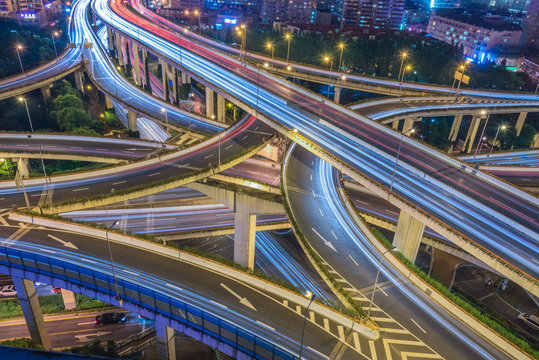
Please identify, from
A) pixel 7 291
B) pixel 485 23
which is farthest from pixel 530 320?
pixel 485 23

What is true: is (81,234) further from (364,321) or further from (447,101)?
(447,101)

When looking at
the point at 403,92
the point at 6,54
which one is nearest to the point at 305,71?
the point at 403,92

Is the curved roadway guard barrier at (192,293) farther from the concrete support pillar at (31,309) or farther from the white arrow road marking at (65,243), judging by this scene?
the concrete support pillar at (31,309)

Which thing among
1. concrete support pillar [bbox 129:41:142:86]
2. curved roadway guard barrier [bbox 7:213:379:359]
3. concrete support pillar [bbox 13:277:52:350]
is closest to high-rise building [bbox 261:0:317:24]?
concrete support pillar [bbox 129:41:142:86]

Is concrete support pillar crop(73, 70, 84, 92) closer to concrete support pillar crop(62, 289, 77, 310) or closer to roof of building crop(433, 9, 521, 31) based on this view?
concrete support pillar crop(62, 289, 77, 310)

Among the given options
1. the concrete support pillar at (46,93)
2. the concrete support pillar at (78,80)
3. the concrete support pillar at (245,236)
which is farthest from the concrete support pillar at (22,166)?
the concrete support pillar at (78,80)

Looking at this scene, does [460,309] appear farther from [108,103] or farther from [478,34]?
[478,34]
